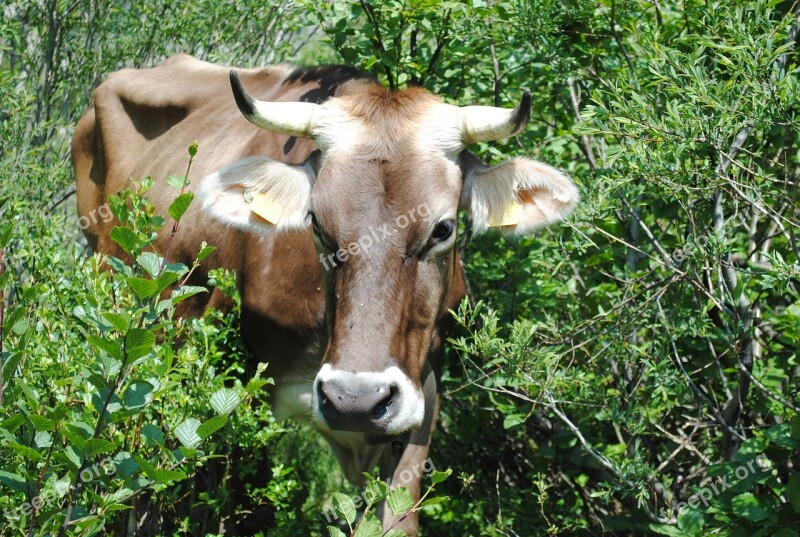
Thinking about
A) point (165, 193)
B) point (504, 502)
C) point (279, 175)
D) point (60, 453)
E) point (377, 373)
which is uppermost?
point (60, 453)

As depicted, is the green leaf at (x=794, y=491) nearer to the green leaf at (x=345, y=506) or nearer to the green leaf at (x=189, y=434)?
the green leaf at (x=345, y=506)

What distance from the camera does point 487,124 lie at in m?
4.10

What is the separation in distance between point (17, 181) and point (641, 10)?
3707mm

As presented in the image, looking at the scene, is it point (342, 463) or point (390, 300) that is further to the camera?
point (342, 463)

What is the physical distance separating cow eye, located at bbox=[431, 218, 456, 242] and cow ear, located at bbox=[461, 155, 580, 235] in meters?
0.38

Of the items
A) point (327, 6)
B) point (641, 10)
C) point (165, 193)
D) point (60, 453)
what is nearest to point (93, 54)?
point (165, 193)

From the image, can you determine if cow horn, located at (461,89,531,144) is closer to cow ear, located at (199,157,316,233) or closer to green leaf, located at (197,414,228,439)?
cow ear, located at (199,157,316,233)

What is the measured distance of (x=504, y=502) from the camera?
524 cm

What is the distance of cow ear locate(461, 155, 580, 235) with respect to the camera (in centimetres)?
427

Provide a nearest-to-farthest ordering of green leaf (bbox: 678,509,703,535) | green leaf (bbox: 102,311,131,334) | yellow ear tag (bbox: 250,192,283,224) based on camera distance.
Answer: green leaf (bbox: 102,311,131,334)
green leaf (bbox: 678,509,703,535)
yellow ear tag (bbox: 250,192,283,224)

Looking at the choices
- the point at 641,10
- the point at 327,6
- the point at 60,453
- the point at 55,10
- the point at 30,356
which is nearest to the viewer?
the point at 60,453

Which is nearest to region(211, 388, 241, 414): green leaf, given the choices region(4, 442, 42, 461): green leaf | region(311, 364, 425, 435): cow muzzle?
region(4, 442, 42, 461): green leaf

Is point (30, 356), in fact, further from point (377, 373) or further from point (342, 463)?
point (342, 463)

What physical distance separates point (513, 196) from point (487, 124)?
0.41 meters
